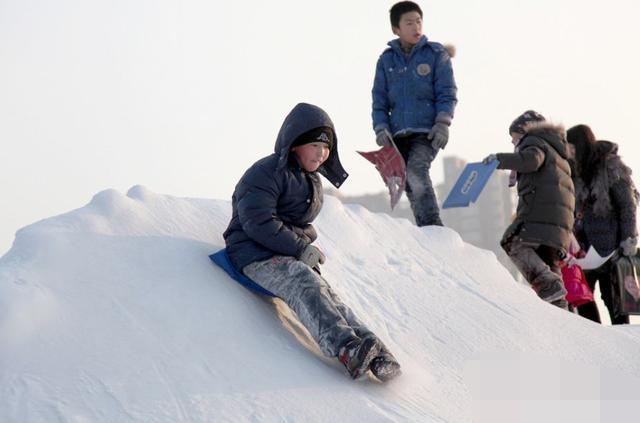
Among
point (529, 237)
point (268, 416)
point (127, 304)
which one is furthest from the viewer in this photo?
point (529, 237)

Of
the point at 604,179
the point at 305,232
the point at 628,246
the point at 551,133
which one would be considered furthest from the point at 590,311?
the point at 305,232

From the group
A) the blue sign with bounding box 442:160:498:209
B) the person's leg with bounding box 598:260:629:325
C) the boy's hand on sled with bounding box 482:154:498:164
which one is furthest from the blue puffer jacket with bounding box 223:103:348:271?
the person's leg with bounding box 598:260:629:325

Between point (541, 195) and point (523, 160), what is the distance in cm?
26

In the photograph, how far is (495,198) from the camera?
150ft

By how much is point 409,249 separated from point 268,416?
8.53 feet

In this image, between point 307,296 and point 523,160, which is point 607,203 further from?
point 307,296

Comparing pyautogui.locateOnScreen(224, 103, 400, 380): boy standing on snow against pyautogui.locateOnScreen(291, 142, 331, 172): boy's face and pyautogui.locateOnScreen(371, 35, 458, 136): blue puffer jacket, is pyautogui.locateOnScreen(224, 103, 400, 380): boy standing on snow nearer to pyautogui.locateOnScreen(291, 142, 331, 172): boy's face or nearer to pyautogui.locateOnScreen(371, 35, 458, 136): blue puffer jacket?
pyautogui.locateOnScreen(291, 142, 331, 172): boy's face

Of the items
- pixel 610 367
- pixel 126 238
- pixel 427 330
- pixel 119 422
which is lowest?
pixel 610 367

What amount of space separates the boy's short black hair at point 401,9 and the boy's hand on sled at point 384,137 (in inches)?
30.1

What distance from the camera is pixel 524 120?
5945mm

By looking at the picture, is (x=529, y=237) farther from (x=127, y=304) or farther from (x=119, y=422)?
(x=119, y=422)

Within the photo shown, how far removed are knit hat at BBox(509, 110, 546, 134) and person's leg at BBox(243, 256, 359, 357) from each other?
2.56m

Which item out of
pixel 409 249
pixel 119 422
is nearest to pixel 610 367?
pixel 409 249

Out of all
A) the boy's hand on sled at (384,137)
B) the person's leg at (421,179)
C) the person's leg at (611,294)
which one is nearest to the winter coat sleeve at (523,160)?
the person's leg at (421,179)
